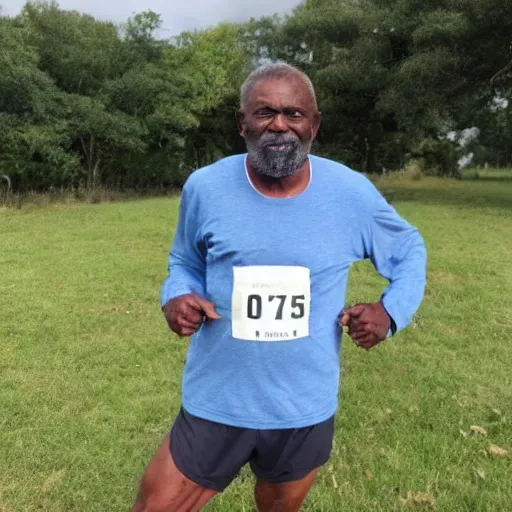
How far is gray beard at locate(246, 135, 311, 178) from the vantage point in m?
1.73

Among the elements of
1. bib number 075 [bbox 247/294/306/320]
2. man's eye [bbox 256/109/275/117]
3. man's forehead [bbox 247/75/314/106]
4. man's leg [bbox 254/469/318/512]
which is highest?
man's forehead [bbox 247/75/314/106]

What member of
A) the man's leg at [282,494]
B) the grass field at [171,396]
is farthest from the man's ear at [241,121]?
the grass field at [171,396]

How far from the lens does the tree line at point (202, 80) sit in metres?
17.2

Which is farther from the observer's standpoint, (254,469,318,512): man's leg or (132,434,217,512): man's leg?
(254,469,318,512): man's leg

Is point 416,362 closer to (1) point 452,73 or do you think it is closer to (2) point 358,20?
(1) point 452,73

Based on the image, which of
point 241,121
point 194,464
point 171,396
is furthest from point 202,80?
point 194,464

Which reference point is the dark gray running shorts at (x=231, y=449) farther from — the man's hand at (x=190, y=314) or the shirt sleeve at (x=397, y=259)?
the shirt sleeve at (x=397, y=259)

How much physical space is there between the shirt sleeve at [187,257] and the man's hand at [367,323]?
481 millimetres

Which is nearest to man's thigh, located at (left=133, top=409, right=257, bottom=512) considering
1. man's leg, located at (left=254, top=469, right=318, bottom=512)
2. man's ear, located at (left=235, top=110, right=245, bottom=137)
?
man's leg, located at (left=254, top=469, right=318, bottom=512)

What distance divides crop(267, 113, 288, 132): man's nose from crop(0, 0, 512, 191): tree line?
15207 mm

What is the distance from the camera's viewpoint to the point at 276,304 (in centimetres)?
171

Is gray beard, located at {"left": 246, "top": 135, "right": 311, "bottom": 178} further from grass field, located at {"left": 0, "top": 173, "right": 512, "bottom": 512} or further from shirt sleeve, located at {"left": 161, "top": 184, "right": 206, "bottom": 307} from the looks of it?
grass field, located at {"left": 0, "top": 173, "right": 512, "bottom": 512}

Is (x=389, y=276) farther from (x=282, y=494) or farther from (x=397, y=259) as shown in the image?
(x=282, y=494)

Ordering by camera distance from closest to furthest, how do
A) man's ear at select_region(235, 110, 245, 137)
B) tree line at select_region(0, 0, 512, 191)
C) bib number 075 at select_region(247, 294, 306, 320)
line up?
bib number 075 at select_region(247, 294, 306, 320)
man's ear at select_region(235, 110, 245, 137)
tree line at select_region(0, 0, 512, 191)
